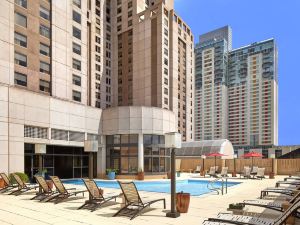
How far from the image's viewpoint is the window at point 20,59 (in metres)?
28.8

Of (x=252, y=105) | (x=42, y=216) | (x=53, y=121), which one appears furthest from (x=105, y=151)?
(x=252, y=105)

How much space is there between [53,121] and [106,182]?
273 inches

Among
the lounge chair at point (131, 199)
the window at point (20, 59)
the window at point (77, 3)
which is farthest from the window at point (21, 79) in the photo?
the lounge chair at point (131, 199)

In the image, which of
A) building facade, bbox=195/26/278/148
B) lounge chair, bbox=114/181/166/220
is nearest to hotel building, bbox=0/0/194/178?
lounge chair, bbox=114/181/166/220

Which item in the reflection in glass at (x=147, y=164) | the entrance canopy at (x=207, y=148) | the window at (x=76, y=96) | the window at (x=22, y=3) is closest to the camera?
the window at (x=22, y=3)

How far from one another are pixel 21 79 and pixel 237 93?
11616cm

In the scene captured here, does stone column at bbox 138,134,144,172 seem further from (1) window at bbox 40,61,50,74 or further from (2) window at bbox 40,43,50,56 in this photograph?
(2) window at bbox 40,43,50,56

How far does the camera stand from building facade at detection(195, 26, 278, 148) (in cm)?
12562

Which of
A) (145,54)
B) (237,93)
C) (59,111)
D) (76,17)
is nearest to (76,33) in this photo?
(76,17)

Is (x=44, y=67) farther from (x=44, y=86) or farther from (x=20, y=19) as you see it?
(x=20, y=19)

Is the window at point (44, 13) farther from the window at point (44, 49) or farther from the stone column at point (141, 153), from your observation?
the stone column at point (141, 153)

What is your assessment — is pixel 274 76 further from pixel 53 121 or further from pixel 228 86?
pixel 53 121

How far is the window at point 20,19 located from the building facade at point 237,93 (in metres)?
111

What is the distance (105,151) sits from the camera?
102ft
